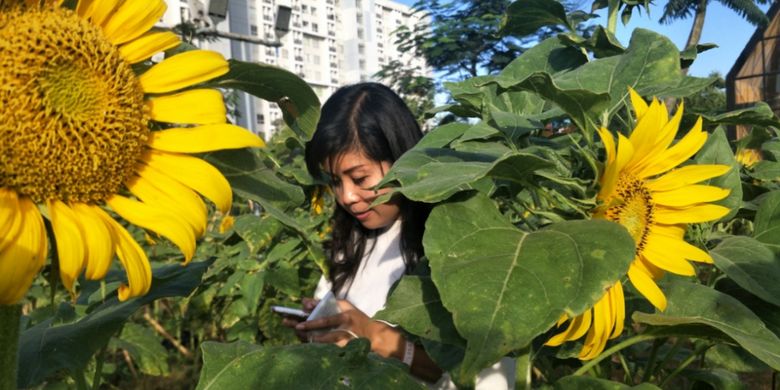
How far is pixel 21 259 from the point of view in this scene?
39 cm

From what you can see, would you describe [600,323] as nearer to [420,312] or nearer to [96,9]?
[420,312]

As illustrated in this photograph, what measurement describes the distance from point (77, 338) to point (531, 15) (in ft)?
2.15

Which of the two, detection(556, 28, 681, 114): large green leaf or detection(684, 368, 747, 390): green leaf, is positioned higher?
detection(556, 28, 681, 114): large green leaf

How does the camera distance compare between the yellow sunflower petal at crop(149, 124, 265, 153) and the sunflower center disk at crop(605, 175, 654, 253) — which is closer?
the yellow sunflower petal at crop(149, 124, 265, 153)

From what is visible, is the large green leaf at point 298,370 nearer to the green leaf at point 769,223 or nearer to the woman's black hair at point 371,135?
the green leaf at point 769,223

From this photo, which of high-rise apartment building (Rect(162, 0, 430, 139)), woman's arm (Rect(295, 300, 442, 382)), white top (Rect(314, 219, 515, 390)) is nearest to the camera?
Result: woman's arm (Rect(295, 300, 442, 382))

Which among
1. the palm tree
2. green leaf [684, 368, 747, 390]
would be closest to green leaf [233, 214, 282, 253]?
green leaf [684, 368, 747, 390]

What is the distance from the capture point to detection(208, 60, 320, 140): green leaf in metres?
0.52

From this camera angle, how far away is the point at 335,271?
5.69 feet

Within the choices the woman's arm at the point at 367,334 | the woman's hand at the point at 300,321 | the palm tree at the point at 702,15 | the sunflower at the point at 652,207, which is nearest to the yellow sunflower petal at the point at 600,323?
the sunflower at the point at 652,207

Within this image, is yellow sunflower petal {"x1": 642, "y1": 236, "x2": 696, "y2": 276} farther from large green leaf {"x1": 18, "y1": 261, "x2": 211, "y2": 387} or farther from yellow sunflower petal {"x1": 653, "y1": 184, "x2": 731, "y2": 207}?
large green leaf {"x1": 18, "y1": 261, "x2": 211, "y2": 387}

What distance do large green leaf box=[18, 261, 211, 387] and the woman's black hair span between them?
77 centimetres

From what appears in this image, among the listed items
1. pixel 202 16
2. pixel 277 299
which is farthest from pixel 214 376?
pixel 202 16

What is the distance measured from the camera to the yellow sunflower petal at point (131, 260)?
445 millimetres
